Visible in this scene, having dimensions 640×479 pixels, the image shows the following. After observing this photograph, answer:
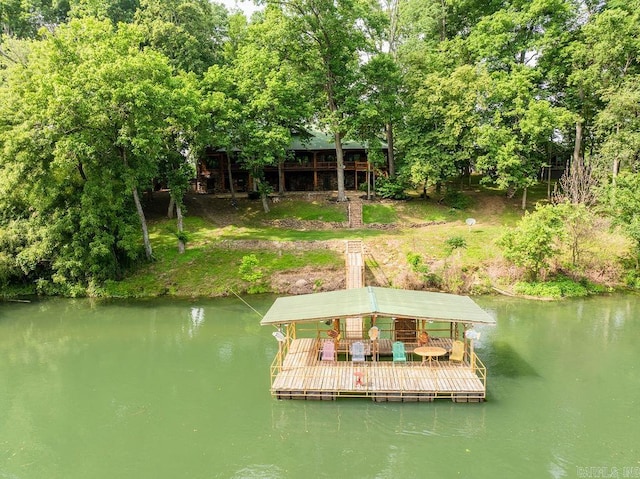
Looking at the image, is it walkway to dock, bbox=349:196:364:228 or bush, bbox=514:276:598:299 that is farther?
walkway to dock, bbox=349:196:364:228

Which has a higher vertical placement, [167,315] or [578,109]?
[578,109]

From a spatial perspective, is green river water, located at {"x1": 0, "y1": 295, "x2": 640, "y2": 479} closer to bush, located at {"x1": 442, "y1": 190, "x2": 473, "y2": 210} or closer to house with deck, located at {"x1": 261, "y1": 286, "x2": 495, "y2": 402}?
house with deck, located at {"x1": 261, "y1": 286, "x2": 495, "y2": 402}

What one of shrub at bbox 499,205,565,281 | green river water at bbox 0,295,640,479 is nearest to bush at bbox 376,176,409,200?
shrub at bbox 499,205,565,281

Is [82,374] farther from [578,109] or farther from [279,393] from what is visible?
[578,109]

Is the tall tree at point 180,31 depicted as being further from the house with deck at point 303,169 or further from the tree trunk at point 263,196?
the tree trunk at point 263,196

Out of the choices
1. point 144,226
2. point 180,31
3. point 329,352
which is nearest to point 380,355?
point 329,352

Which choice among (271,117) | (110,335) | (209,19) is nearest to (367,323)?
(110,335)

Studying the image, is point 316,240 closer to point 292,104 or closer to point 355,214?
point 355,214
